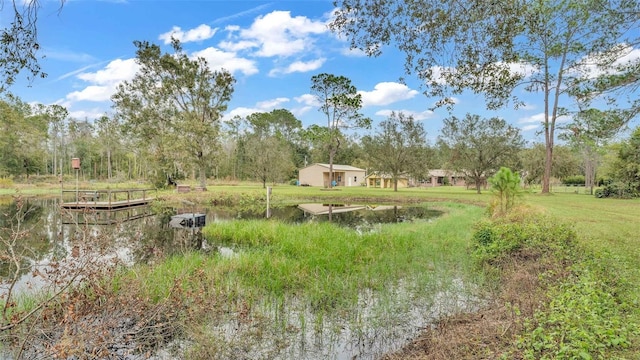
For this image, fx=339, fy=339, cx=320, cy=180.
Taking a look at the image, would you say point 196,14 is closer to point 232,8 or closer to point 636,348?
point 232,8

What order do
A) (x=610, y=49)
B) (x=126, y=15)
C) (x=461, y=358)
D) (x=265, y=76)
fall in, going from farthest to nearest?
(x=265, y=76) < (x=126, y=15) < (x=610, y=49) < (x=461, y=358)

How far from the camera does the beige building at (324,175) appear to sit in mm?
47562

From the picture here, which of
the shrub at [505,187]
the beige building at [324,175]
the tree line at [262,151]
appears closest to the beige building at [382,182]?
the beige building at [324,175]

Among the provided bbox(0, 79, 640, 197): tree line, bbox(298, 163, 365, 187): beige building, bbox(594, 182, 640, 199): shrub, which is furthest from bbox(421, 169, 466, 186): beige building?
bbox(594, 182, 640, 199): shrub

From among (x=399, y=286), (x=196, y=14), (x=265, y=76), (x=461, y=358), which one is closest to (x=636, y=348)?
(x=461, y=358)

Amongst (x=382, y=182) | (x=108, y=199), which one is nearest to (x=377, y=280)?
(x=108, y=199)

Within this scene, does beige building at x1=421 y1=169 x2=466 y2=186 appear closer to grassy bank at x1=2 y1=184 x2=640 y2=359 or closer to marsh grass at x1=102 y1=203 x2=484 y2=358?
grassy bank at x1=2 y1=184 x2=640 y2=359

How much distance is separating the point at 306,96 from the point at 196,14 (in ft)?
95.3

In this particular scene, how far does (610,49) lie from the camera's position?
7.26 metres

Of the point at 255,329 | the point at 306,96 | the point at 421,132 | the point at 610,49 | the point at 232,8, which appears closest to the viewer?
the point at 255,329

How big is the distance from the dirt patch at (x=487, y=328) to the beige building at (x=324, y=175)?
41.4m

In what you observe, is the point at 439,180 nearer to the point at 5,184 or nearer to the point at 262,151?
the point at 262,151

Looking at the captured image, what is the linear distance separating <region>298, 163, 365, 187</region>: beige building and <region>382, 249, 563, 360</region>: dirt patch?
4137 centimetres

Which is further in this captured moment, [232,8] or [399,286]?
[232,8]
